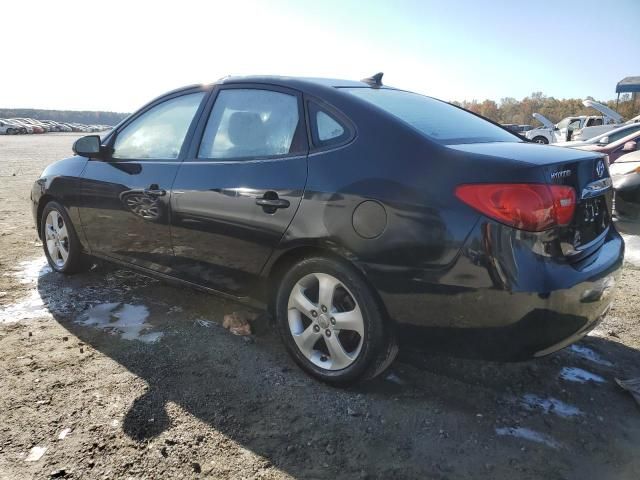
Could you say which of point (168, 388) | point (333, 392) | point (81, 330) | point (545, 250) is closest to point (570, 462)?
point (545, 250)

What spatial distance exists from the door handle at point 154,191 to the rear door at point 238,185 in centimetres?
13

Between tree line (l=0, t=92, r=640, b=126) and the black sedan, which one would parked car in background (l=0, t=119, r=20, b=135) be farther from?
the black sedan

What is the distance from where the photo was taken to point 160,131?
3592 mm

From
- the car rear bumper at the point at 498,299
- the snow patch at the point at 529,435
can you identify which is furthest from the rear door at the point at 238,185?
the snow patch at the point at 529,435

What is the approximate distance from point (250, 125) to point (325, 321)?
4.17ft

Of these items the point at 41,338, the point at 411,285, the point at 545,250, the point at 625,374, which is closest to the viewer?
the point at 545,250

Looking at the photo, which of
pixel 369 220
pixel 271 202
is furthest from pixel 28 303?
pixel 369 220

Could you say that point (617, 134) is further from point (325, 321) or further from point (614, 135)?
point (325, 321)

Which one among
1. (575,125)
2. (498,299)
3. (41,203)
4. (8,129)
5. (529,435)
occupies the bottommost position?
(529,435)

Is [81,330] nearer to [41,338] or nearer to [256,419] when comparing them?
[41,338]

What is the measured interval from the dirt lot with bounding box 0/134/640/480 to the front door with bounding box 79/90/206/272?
56cm

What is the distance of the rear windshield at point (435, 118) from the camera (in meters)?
2.59

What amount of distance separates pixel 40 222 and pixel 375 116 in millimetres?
3622

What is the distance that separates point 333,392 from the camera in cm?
268
